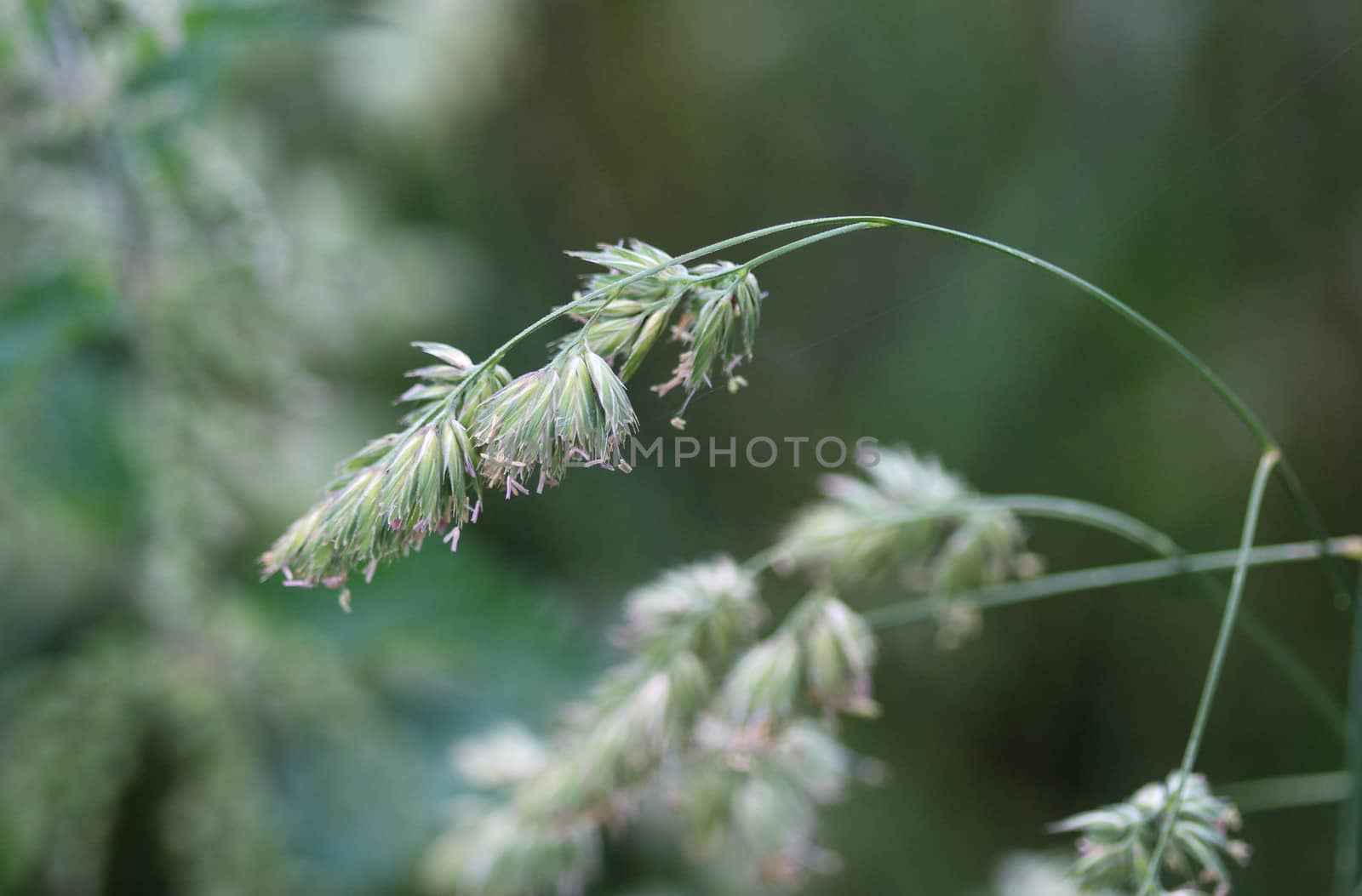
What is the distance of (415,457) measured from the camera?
0.41 m

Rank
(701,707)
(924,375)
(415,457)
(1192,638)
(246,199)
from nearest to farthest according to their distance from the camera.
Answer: (415,457)
(701,707)
(246,199)
(1192,638)
(924,375)

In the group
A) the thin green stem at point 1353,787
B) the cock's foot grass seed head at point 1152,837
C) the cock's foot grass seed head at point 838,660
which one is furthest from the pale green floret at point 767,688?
the thin green stem at point 1353,787

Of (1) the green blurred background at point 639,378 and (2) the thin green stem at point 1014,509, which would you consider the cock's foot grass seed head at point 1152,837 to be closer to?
(2) the thin green stem at point 1014,509

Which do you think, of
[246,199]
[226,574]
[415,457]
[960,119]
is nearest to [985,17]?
[960,119]

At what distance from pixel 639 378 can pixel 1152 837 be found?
1.33 meters

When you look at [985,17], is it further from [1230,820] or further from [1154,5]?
[1230,820]

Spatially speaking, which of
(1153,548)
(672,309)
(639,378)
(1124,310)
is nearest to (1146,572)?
(1153,548)

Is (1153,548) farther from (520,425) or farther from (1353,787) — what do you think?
(520,425)

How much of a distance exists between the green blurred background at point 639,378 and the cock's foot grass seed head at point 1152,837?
271mm

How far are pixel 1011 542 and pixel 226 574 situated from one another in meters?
0.93

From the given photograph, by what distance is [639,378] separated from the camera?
1.74 meters

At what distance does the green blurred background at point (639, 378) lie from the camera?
35.6 inches

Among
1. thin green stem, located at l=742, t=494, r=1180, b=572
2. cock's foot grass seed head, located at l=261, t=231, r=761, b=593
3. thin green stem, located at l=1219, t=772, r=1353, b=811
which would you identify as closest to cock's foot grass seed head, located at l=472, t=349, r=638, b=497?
cock's foot grass seed head, located at l=261, t=231, r=761, b=593

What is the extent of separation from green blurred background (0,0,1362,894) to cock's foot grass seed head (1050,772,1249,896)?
0.27 m
